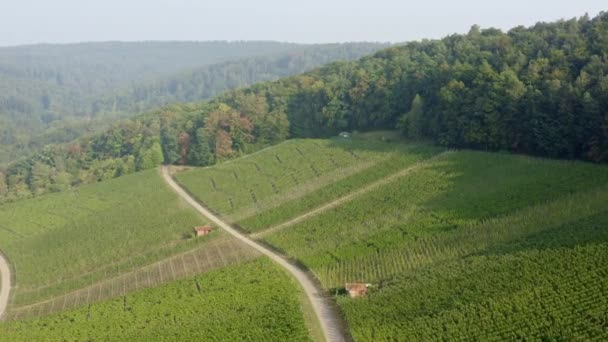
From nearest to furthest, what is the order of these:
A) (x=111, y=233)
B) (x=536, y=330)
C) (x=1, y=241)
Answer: (x=536, y=330), (x=111, y=233), (x=1, y=241)

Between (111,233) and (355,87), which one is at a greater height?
(355,87)

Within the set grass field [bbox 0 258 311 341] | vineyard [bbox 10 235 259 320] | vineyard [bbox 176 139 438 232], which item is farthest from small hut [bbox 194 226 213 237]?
grass field [bbox 0 258 311 341]

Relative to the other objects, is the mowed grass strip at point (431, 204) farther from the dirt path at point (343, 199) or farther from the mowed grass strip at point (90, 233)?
the mowed grass strip at point (90, 233)

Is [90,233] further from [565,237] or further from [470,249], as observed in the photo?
[565,237]

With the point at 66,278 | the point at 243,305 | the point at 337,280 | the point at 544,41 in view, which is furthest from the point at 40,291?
the point at 544,41

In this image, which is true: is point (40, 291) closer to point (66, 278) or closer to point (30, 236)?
point (66, 278)

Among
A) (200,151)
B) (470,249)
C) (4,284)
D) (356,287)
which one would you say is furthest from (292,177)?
(4,284)

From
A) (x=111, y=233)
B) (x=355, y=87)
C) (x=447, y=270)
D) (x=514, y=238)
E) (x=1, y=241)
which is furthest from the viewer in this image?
(x=355, y=87)

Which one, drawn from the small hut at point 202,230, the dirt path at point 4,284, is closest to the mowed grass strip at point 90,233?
the dirt path at point 4,284
